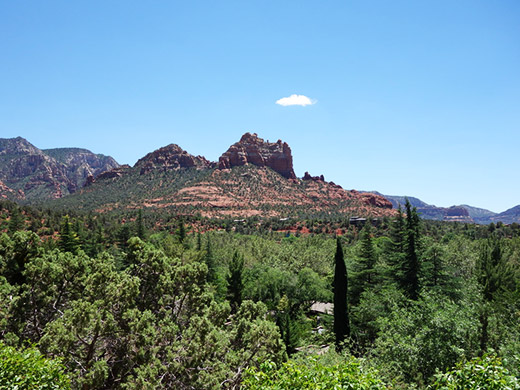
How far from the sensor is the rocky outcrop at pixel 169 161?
536 ft

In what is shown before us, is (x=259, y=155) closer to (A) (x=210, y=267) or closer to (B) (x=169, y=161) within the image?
(B) (x=169, y=161)

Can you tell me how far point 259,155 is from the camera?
163625 millimetres

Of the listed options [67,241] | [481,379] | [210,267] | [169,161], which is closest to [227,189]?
[169,161]

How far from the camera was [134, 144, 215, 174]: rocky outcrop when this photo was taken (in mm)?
163500

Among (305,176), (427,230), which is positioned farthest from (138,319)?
(305,176)

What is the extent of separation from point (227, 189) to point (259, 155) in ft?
123

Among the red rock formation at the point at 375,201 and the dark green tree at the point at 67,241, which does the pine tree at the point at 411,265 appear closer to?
the dark green tree at the point at 67,241

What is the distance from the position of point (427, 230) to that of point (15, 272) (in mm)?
75171

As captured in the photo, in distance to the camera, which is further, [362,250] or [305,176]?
[305,176]

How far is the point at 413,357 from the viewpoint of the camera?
42.4 ft

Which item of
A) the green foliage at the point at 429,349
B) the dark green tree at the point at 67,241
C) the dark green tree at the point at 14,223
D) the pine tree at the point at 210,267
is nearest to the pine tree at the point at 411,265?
the green foliage at the point at 429,349

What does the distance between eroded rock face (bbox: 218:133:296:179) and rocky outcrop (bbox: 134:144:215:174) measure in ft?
42.7

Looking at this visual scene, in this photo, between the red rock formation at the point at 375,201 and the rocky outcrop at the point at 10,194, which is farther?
the rocky outcrop at the point at 10,194

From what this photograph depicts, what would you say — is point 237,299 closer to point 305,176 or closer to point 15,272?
point 15,272
